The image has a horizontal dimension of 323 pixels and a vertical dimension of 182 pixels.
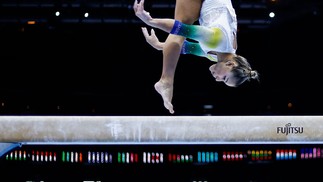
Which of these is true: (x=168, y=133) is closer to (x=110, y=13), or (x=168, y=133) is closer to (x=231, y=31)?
(x=231, y=31)

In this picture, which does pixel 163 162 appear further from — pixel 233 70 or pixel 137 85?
pixel 233 70

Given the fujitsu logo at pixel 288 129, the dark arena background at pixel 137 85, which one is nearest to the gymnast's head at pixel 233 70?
the fujitsu logo at pixel 288 129

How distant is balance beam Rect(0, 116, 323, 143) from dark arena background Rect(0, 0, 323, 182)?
252 inches

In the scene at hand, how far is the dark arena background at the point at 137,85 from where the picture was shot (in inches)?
468

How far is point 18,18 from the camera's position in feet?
39.5

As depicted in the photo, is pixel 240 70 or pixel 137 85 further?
pixel 137 85

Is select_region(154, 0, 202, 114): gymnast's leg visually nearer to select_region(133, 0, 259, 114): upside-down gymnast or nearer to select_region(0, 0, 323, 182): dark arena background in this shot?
select_region(133, 0, 259, 114): upside-down gymnast

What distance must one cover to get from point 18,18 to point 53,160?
311cm

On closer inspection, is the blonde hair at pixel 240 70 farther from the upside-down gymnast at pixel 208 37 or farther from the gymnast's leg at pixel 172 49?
the gymnast's leg at pixel 172 49

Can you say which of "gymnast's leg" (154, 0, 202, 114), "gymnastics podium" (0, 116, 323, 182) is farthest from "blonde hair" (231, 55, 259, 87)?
"gymnastics podium" (0, 116, 323, 182)

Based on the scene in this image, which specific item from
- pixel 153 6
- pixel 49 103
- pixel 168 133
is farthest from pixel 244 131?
pixel 49 103

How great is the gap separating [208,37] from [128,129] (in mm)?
909

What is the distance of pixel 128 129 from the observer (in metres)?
4.25

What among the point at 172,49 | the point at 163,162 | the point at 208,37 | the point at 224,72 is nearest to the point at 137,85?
the point at 163,162
